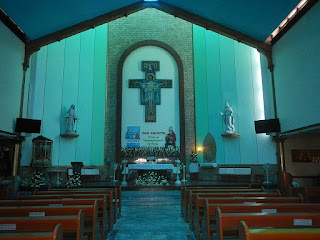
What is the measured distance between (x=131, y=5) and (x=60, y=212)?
31.5ft

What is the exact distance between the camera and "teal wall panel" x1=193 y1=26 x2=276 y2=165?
11000mm

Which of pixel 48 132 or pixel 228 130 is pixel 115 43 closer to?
pixel 48 132

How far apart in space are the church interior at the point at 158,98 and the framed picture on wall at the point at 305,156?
0.04 meters

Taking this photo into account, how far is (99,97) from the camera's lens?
11609 mm

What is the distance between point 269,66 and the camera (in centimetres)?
998

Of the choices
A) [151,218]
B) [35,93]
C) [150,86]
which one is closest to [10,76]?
→ [35,93]

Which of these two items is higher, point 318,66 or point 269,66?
point 269,66

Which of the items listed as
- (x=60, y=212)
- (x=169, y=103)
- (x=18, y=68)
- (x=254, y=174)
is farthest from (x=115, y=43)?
(x=60, y=212)

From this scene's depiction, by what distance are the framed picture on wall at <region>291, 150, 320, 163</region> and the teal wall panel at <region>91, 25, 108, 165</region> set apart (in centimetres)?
790

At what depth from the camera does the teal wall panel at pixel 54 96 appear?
422 inches

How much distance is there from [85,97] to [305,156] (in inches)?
372

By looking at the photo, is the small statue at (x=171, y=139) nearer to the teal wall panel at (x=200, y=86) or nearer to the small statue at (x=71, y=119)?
the teal wall panel at (x=200, y=86)

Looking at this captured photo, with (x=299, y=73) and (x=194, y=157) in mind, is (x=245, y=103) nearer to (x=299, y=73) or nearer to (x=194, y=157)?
(x=194, y=157)

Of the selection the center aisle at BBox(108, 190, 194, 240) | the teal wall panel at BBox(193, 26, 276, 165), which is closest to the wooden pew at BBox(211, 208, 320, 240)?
the center aisle at BBox(108, 190, 194, 240)
